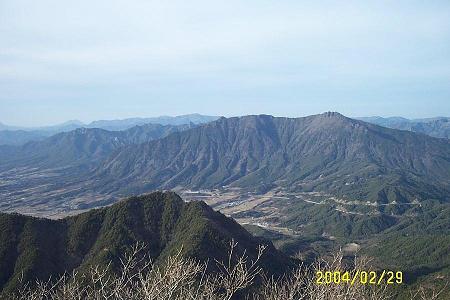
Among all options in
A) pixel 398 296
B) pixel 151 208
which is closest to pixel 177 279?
pixel 398 296

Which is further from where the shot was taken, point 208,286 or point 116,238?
point 116,238

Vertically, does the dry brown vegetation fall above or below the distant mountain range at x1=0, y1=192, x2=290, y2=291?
above

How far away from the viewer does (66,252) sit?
103562 millimetres

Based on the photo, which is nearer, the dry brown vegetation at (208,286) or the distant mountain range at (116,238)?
the dry brown vegetation at (208,286)

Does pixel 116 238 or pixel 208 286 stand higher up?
pixel 208 286

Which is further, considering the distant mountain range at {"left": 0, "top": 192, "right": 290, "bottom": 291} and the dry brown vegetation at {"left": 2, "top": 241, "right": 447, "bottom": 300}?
the distant mountain range at {"left": 0, "top": 192, "right": 290, "bottom": 291}

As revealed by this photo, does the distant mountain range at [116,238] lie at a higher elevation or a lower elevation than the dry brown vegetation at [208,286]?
lower

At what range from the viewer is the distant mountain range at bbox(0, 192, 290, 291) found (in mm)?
96312

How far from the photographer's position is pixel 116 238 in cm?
10588

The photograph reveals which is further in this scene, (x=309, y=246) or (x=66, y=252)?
(x=309, y=246)

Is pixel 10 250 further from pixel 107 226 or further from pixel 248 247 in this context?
pixel 248 247

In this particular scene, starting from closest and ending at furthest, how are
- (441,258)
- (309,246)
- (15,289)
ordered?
(15,289) → (441,258) → (309,246)

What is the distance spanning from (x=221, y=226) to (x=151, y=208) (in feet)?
64.5

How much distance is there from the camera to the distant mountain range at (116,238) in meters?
96.3
